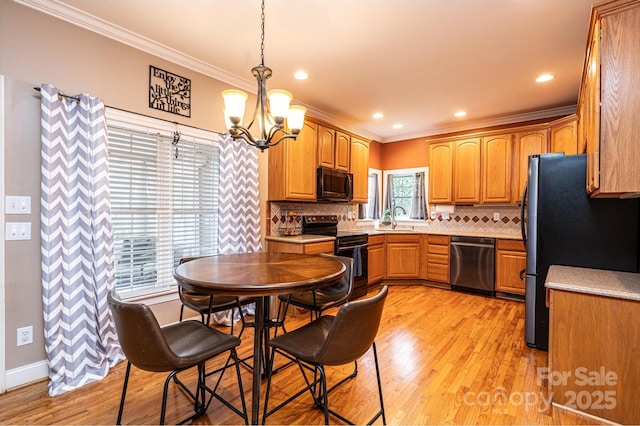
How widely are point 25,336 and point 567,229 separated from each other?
411 cm

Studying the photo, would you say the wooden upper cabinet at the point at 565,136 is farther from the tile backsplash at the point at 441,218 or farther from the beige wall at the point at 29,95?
the beige wall at the point at 29,95

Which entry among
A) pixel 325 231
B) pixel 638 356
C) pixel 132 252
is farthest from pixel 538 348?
pixel 132 252

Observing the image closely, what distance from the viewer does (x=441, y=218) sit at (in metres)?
5.24

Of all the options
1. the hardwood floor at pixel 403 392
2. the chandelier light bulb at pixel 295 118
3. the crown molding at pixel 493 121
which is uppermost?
the crown molding at pixel 493 121

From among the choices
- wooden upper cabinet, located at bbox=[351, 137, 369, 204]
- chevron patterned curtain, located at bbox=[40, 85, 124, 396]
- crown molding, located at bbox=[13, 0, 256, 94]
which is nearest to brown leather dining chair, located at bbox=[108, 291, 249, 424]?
chevron patterned curtain, located at bbox=[40, 85, 124, 396]

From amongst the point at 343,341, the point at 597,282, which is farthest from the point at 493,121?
the point at 343,341

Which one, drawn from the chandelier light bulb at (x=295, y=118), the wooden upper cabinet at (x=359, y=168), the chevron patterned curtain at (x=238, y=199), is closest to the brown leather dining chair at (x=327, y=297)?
the chandelier light bulb at (x=295, y=118)

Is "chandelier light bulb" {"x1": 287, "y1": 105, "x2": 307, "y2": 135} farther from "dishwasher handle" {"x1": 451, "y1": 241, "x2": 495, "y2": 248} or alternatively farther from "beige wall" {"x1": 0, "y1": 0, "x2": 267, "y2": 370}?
"dishwasher handle" {"x1": 451, "y1": 241, "x2": 495, "y2": 248}

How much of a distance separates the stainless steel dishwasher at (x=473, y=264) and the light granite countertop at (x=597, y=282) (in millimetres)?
1978

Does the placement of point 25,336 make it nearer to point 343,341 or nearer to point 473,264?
point 343,341

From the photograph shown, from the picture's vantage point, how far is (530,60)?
9.49ft

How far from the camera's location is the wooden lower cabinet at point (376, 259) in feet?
15.0

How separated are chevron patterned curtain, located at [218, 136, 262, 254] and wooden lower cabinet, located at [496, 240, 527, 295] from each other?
3232 millimetres

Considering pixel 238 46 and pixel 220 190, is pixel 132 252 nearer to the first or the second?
pixel 220 190
